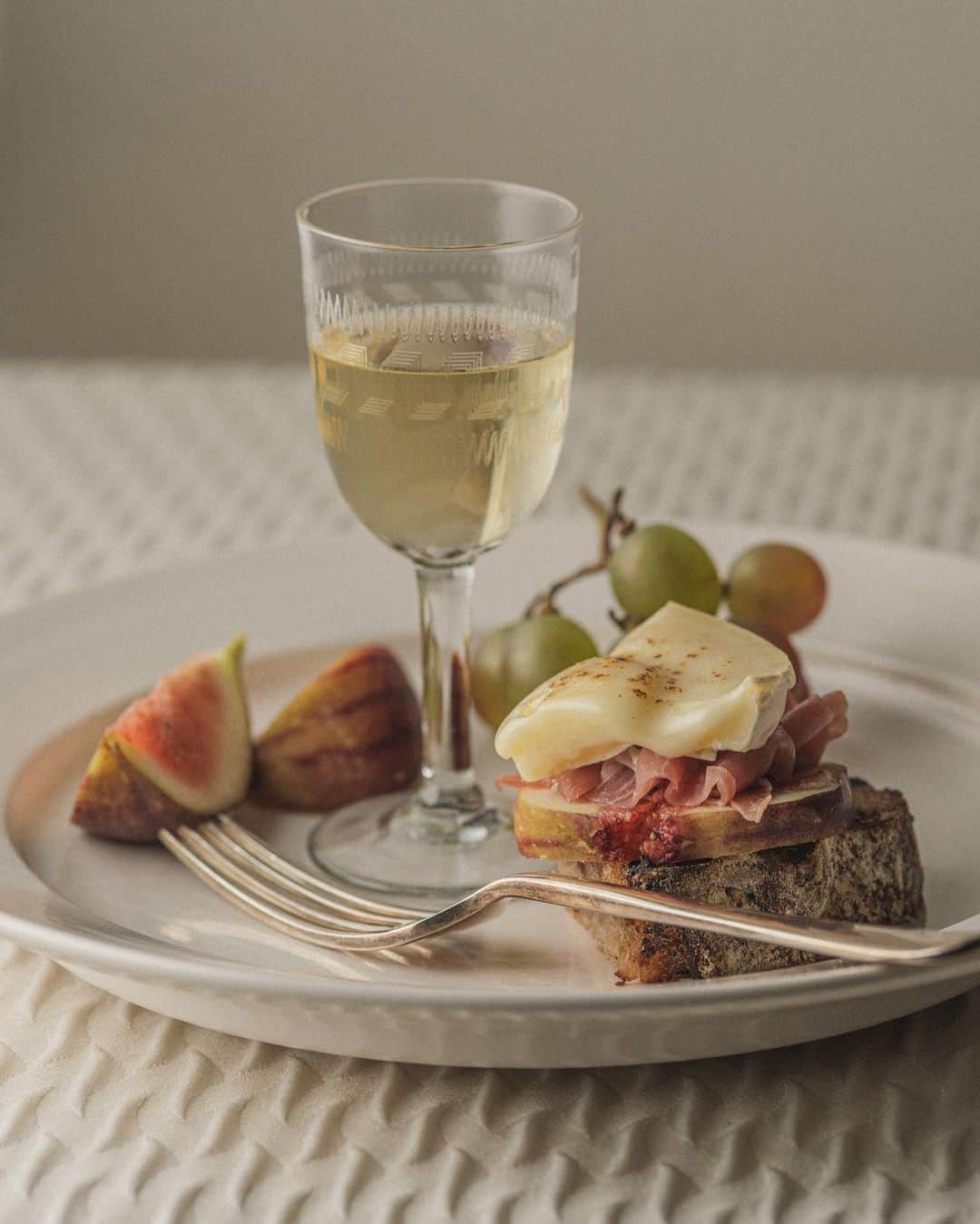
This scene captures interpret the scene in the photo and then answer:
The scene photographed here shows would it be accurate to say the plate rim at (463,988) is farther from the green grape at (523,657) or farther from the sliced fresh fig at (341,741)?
the green grape at (523,657)

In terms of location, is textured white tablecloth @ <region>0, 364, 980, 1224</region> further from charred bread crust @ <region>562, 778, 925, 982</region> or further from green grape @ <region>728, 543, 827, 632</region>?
green grape @ <region>728, 543, 827, 632</region>

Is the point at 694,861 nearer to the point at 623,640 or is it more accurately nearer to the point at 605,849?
the point at 605,849

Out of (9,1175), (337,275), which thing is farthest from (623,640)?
(9,1175)

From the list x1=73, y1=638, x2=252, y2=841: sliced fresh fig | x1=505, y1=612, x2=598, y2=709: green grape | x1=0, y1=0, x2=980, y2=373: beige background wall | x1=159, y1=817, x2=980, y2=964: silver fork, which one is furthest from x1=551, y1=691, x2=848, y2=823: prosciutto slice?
x1=0, y1=0, x2=980, y2=373: beige background wall

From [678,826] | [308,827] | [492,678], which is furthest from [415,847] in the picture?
[678,826]

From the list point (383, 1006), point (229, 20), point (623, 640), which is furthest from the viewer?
point (229, 20)

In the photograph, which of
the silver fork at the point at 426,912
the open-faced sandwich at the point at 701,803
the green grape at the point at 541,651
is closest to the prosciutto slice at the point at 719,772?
the open-faced sandwich at the point at 701,803
